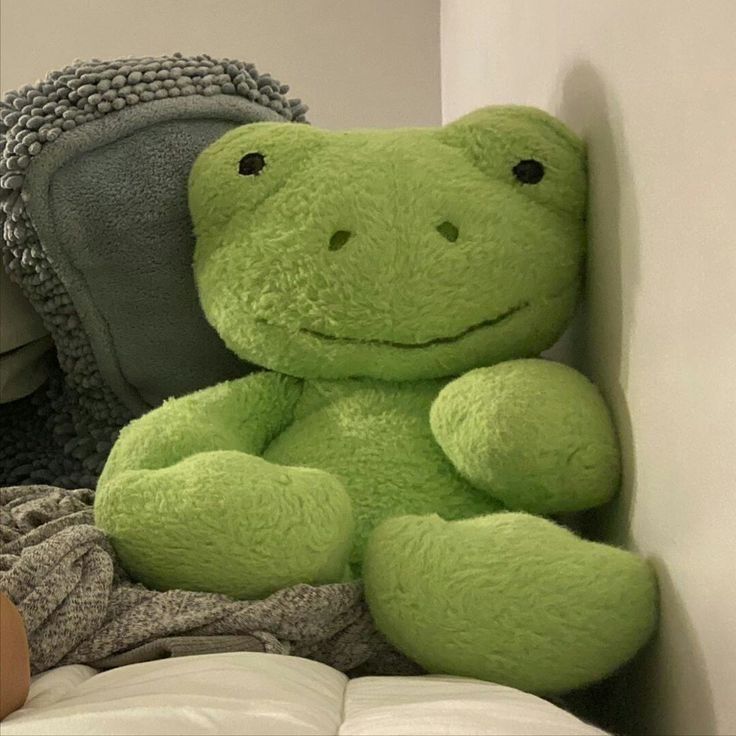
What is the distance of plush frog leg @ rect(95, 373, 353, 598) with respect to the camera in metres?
0.67

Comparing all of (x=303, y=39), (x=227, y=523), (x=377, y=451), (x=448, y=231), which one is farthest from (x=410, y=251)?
(x=303, y=39)

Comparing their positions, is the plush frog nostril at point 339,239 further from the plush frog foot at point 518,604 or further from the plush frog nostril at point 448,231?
the plush frog foot at point 518,604

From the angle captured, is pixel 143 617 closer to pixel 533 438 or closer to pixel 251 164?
pixel 533 438

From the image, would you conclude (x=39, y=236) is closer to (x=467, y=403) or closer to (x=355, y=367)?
(x=355, y=367)

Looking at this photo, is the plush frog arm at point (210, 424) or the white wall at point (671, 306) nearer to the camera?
the white wall at point (671, 306)

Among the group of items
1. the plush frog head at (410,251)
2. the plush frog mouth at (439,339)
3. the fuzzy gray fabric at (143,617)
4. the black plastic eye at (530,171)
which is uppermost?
the black plastic eye at (530,171)

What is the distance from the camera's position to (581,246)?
0.83m

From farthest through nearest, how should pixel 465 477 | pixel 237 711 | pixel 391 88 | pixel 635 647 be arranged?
pixel 391 88, pixel 465 477, pixel 635 647, pixel 237 711

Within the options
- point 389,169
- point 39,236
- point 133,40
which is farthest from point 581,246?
point 133,40

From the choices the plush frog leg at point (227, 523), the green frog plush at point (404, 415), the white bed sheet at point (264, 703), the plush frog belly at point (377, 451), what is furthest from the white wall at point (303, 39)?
the white bed sheet at point (264, 703)

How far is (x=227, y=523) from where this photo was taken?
2.18 ft

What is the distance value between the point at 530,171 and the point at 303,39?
103 cm

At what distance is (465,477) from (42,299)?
468 mm

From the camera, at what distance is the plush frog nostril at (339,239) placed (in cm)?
82
